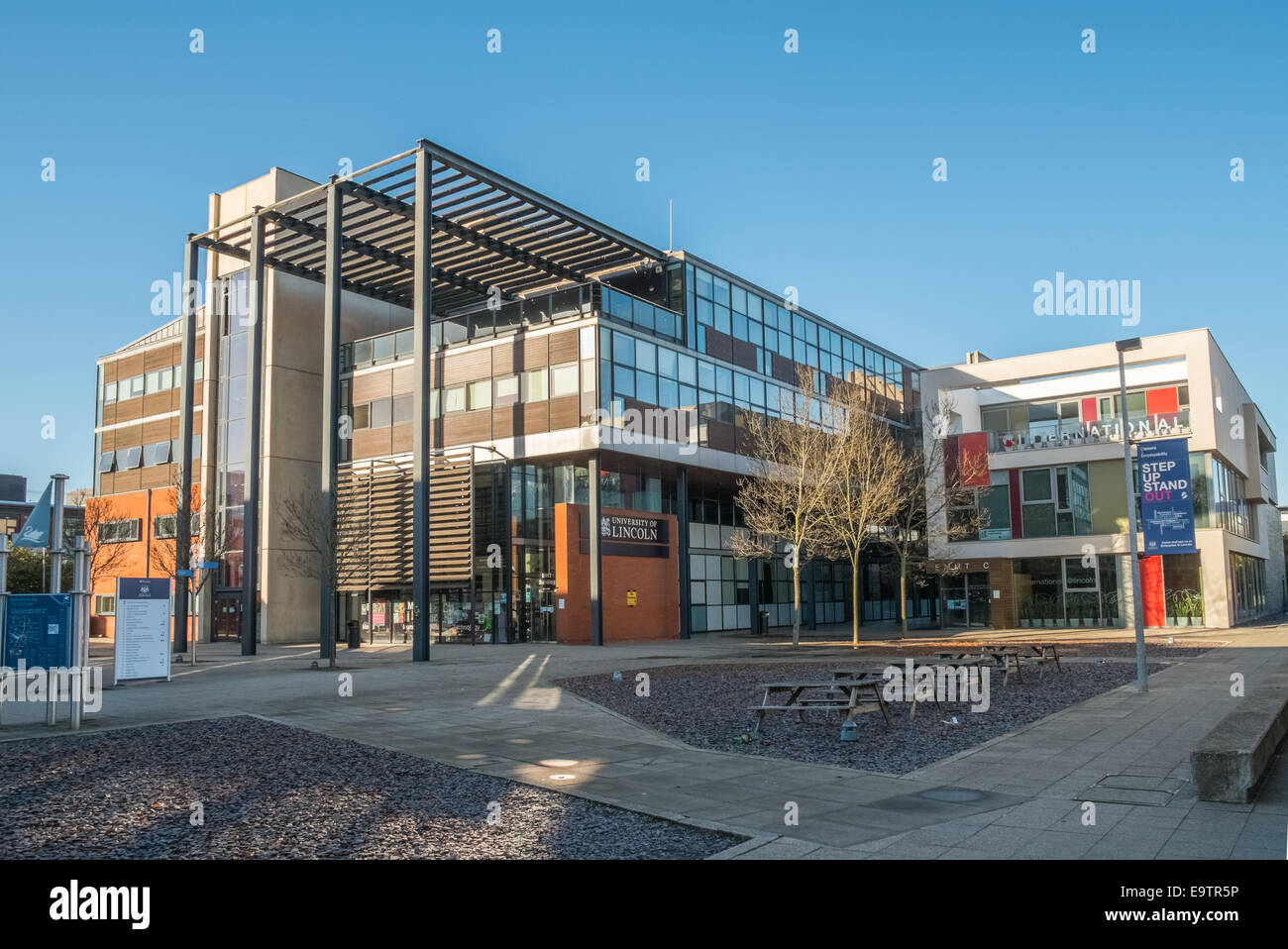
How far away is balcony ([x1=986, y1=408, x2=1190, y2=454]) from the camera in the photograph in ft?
131

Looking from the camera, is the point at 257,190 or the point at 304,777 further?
the point at 257,190

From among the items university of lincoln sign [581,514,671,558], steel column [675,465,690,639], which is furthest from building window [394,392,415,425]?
steel column [675,465,690,639]

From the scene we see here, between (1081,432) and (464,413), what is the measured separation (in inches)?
1007

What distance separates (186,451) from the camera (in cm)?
3572

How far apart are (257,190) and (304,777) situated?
37.9m

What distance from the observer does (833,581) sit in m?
52.6

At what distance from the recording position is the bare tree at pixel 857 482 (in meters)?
31.5

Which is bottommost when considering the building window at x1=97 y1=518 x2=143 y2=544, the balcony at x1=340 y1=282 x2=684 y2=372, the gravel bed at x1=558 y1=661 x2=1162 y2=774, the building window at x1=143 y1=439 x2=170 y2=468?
the gravel bed at x1=558 y1=661 x2=1162 y2=774

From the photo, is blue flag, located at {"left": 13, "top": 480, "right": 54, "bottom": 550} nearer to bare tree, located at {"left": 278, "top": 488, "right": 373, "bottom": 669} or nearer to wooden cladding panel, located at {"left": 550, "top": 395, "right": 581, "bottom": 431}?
bare tree, located at {"left": 278, "top": 488, "right": 373, "bottom": 669}

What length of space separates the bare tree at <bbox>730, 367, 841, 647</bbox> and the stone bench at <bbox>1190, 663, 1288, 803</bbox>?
20.2 meters

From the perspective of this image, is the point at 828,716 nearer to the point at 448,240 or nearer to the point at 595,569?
the point at 595,569

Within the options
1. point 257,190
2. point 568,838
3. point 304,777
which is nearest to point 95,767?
point 304,777

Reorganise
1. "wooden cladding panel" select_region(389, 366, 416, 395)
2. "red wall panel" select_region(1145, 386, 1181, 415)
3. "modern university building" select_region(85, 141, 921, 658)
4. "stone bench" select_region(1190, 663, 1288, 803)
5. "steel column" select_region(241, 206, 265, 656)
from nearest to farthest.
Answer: "stone bench" select_region(1190, 663, 1288, 803) → "steel column" select_region(241, 206, 265, 656) → "modern university building" select_region(85, 141, 921, 658) → "wooden cladding panel" select_region(389, 366, 416, 395) → "red wall panel" select_region(1145, 386, 1181, 415)
